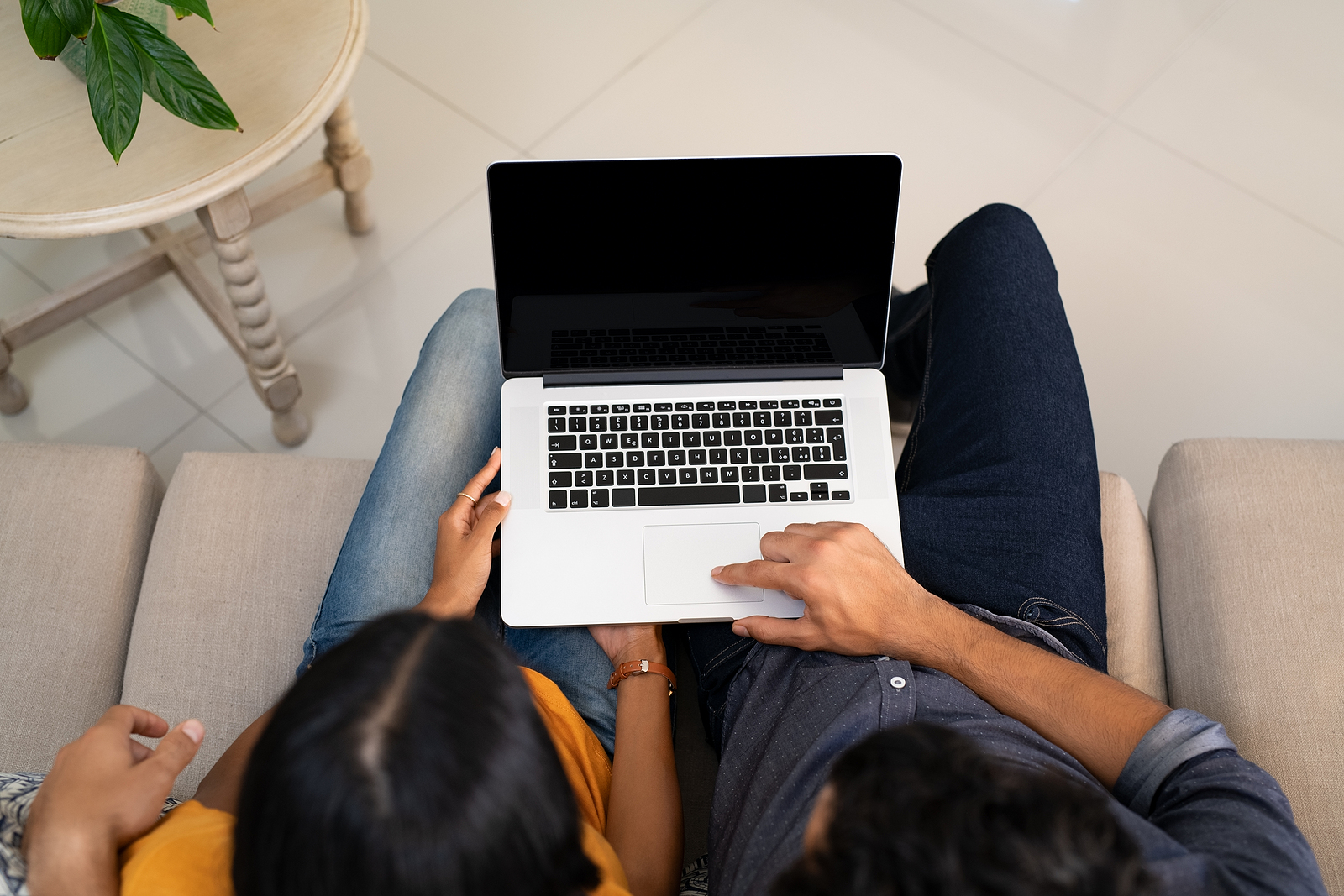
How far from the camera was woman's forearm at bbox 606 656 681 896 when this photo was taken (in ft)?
2.73

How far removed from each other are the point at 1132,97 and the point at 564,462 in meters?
1.64

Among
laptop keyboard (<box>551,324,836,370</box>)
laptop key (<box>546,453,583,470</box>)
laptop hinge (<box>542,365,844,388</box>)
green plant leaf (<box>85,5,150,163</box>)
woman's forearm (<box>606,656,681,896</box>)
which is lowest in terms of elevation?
woman's forearm (<box>606,656,681,896</box>)

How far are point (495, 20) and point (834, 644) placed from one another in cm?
165

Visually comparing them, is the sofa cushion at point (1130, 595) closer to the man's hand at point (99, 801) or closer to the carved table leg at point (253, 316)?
the man's hand at point (99, 801)

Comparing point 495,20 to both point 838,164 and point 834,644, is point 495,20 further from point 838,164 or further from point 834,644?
point 834,644

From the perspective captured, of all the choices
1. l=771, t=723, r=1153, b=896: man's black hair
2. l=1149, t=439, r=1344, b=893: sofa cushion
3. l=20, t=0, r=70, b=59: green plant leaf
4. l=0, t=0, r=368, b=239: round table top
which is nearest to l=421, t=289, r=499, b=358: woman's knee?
l=0, t=0, r=368, b=239: round table top

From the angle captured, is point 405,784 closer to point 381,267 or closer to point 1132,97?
point 381,267

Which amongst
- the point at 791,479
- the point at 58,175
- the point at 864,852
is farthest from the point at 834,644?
the point at 58,175

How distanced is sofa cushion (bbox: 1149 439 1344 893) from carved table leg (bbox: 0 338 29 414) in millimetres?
1815

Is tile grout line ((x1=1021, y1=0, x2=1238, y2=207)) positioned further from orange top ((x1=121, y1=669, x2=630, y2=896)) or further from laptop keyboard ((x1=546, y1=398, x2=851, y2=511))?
orange top ((x1=121, y1=669, x2=630, y2=896))

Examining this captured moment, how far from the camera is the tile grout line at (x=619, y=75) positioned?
1872 mm

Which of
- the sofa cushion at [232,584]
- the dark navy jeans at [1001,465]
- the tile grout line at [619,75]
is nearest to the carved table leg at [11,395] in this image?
the sofa cushion at [232,584]

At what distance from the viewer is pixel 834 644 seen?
0.89 m

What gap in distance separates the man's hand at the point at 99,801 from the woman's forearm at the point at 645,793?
1.26 feet
